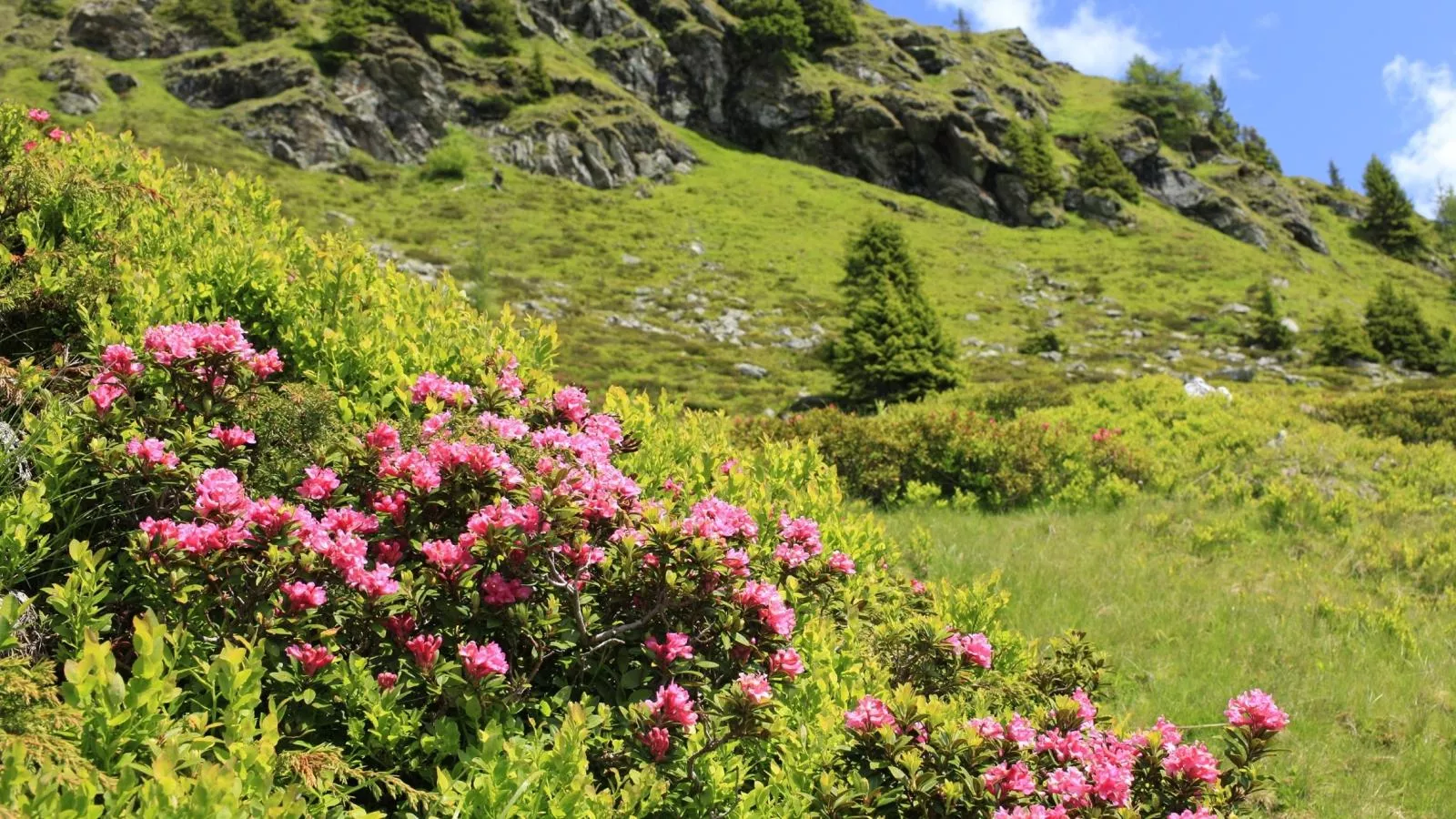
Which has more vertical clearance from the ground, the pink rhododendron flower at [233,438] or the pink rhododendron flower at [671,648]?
the pink rhododendron flower at [233,438]

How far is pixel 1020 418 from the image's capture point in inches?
453

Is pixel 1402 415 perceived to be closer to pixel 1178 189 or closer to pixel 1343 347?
pixel 1343 347

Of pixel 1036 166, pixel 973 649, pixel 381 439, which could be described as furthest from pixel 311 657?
pixel 1036 166

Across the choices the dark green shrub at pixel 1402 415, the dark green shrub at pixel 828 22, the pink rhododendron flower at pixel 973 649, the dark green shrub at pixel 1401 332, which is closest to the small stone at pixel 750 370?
the dark green shrub at pixel 1402 415

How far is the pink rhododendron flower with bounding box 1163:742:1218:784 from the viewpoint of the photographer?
2.78m

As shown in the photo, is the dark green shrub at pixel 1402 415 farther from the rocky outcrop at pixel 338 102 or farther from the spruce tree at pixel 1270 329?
the rocky outcrop at pixel 338 102

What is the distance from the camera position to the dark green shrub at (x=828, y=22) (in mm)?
102812

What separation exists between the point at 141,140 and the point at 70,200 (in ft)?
212

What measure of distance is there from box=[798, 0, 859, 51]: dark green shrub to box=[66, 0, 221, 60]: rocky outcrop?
219ft

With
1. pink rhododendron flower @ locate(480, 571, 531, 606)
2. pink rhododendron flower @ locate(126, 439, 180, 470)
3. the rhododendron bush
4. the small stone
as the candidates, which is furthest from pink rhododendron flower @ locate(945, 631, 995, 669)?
the small stone

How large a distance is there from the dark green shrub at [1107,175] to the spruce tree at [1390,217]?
28.0 meters

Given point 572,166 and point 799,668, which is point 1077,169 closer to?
point 572,166

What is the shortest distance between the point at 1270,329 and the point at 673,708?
5494 centimetres

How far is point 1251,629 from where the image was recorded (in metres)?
6.18
